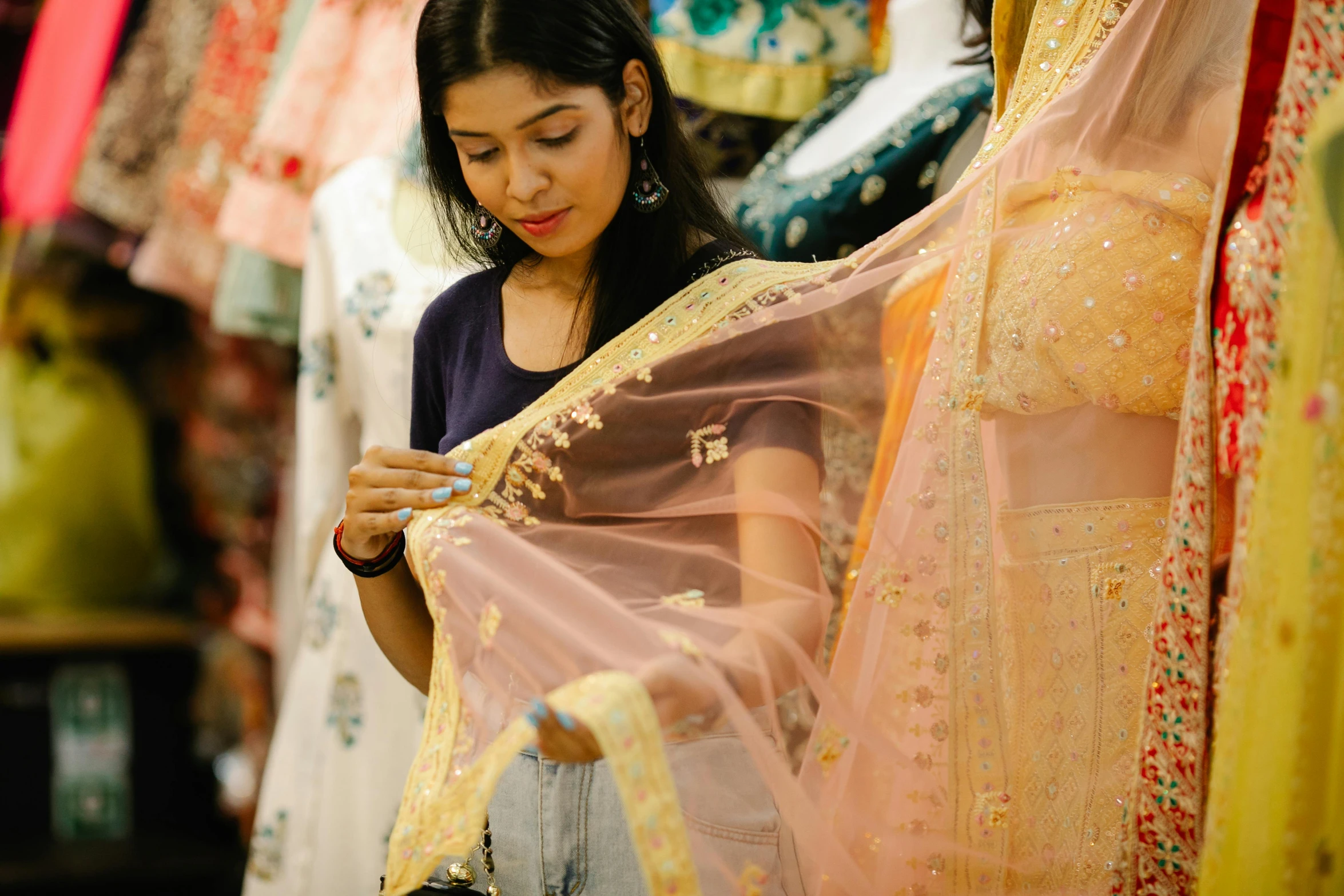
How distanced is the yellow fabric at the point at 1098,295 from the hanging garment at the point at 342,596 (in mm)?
688

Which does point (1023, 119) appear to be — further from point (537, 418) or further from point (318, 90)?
point (318, 90)

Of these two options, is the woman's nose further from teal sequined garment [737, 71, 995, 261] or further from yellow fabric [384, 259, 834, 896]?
teal sequined garment [737, 71, 995, 261]

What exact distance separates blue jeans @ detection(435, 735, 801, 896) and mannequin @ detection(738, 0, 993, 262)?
676 millimetres

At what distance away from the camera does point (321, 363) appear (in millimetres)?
1510

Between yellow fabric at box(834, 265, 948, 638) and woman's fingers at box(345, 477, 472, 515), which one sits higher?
yellow fabric at box(834, 265, 948, 638)

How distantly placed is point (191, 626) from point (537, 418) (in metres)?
1.78

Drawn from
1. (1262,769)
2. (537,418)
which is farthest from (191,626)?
(1262,769)

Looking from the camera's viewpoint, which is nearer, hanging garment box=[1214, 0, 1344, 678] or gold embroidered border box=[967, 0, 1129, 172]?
hanging garment box=[1214, 0, 1344, 678]

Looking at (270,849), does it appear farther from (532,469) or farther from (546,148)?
(546,148)

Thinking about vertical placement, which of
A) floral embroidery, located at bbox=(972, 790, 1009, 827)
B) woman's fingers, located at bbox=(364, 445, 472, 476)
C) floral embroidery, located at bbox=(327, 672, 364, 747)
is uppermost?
Result: woman's fingers, located at bbox=(364, 445, 472, 476)

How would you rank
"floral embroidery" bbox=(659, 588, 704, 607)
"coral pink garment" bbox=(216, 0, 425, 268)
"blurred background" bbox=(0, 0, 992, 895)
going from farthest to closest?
"coral pink garment" bbox=(216, 0, 425, 268) < "blurred background" bbox=(0, 0, 992, 895) < "floral embroidery" bbox=(659, 588, 704, 607)

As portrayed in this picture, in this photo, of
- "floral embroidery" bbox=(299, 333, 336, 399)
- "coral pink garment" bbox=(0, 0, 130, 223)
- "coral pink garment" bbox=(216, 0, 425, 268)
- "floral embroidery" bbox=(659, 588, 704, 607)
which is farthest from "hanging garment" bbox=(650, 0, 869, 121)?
"coral pink garment" bbox=(0, 0, 130, 223)

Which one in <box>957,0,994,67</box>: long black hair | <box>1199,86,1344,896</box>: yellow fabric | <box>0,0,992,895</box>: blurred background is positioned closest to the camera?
<box>1199,86,1344,896</box>: yellow fabric

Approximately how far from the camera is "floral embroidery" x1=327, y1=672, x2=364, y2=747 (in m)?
1.42
